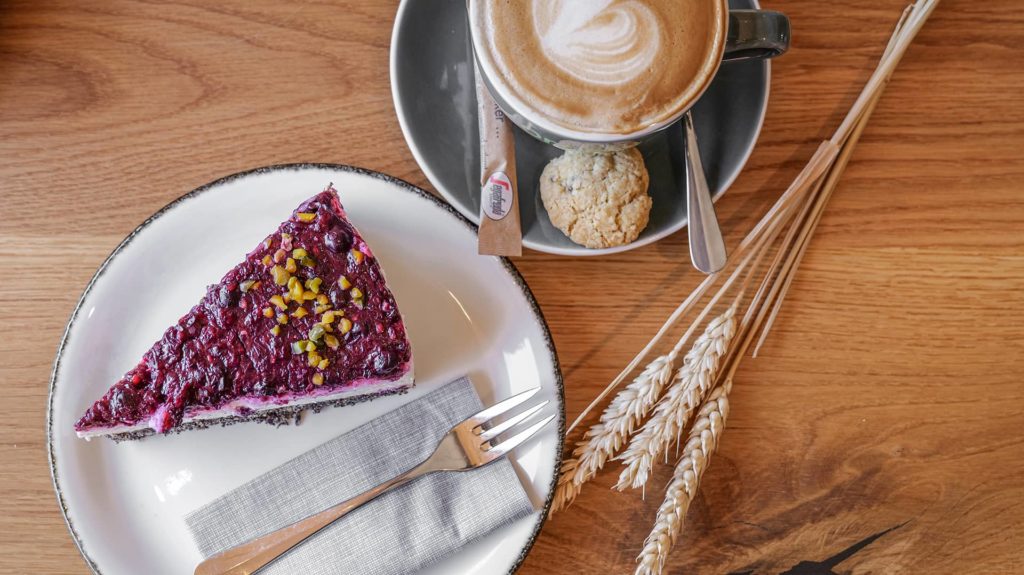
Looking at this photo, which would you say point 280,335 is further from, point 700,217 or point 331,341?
point 700,217

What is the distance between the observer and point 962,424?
6.04 feet

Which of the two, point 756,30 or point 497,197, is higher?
point 756,30

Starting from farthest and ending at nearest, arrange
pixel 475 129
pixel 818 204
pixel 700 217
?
pixel 818 204, pixel 475 129, pixel 700 217

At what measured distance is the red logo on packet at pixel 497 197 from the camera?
157cm

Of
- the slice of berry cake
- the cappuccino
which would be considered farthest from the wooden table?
the cappuccino

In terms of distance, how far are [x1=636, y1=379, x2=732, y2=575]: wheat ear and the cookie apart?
1.47 ft

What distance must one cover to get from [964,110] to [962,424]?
774mm

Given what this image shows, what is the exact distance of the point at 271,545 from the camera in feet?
5.34

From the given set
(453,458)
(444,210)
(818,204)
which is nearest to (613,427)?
(453,458)

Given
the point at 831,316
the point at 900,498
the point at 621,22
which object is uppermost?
the point at 621,22

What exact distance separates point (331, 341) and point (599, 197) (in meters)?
0.64

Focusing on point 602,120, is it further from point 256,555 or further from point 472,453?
point 256,555

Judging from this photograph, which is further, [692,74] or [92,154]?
[92,154]

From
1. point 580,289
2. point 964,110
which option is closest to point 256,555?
point 580,289
